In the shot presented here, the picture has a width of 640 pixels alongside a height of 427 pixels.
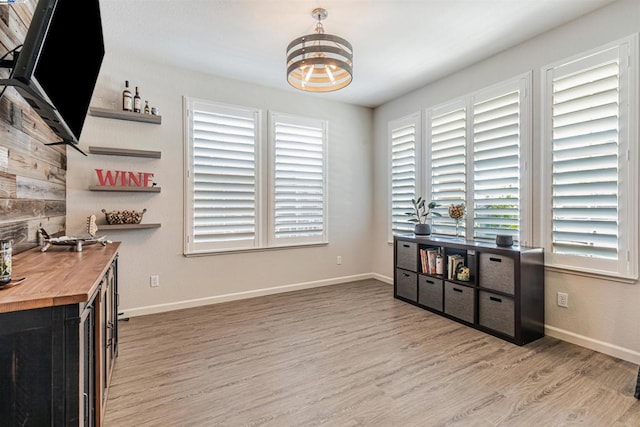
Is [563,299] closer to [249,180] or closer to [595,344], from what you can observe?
[595,344]

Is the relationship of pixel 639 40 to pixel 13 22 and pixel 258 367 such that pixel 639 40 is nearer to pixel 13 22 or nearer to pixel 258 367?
pixel 258 367

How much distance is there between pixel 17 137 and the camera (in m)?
1.84

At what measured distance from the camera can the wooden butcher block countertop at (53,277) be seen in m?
1.06

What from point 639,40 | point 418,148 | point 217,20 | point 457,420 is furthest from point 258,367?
point 639,40

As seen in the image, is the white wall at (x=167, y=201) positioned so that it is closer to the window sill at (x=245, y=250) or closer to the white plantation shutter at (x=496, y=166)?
the window sill at (x=245, y=250)

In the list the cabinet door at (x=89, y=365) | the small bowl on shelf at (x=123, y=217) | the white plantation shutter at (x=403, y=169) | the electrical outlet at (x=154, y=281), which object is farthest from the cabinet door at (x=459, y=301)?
the small bowl on shelf at (x=123, y=217)

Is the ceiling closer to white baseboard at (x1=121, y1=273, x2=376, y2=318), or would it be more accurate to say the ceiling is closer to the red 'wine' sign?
the red 'wine' sign

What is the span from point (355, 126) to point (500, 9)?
8.67 feet

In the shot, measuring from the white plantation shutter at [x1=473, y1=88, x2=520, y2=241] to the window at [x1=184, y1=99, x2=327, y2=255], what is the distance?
6.82ft

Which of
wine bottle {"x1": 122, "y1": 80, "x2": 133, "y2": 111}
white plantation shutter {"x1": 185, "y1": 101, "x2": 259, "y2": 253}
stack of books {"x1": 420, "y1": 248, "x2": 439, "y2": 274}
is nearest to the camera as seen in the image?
wine bottle {"x1": 122, "y1": 80, "x2": 133, "y2": 111}

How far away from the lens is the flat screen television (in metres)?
1.22

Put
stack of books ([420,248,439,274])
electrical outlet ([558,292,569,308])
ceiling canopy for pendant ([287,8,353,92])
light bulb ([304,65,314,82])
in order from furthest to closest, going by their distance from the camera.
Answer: stack of books ([420,248,439,274]), electrical outlet ([558,292,569,308]), light bulb ([304,65,314,82]), ceiling canopy for pendant ([287,8,353,92])

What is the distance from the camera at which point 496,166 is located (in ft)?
11.2

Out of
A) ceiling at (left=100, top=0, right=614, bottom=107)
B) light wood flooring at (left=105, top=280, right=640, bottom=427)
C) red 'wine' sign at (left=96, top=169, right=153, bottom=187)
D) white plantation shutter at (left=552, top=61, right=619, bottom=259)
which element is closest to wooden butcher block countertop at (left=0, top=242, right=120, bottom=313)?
light wood flooring at (left=105, top=280, right=640, bottom=427)
